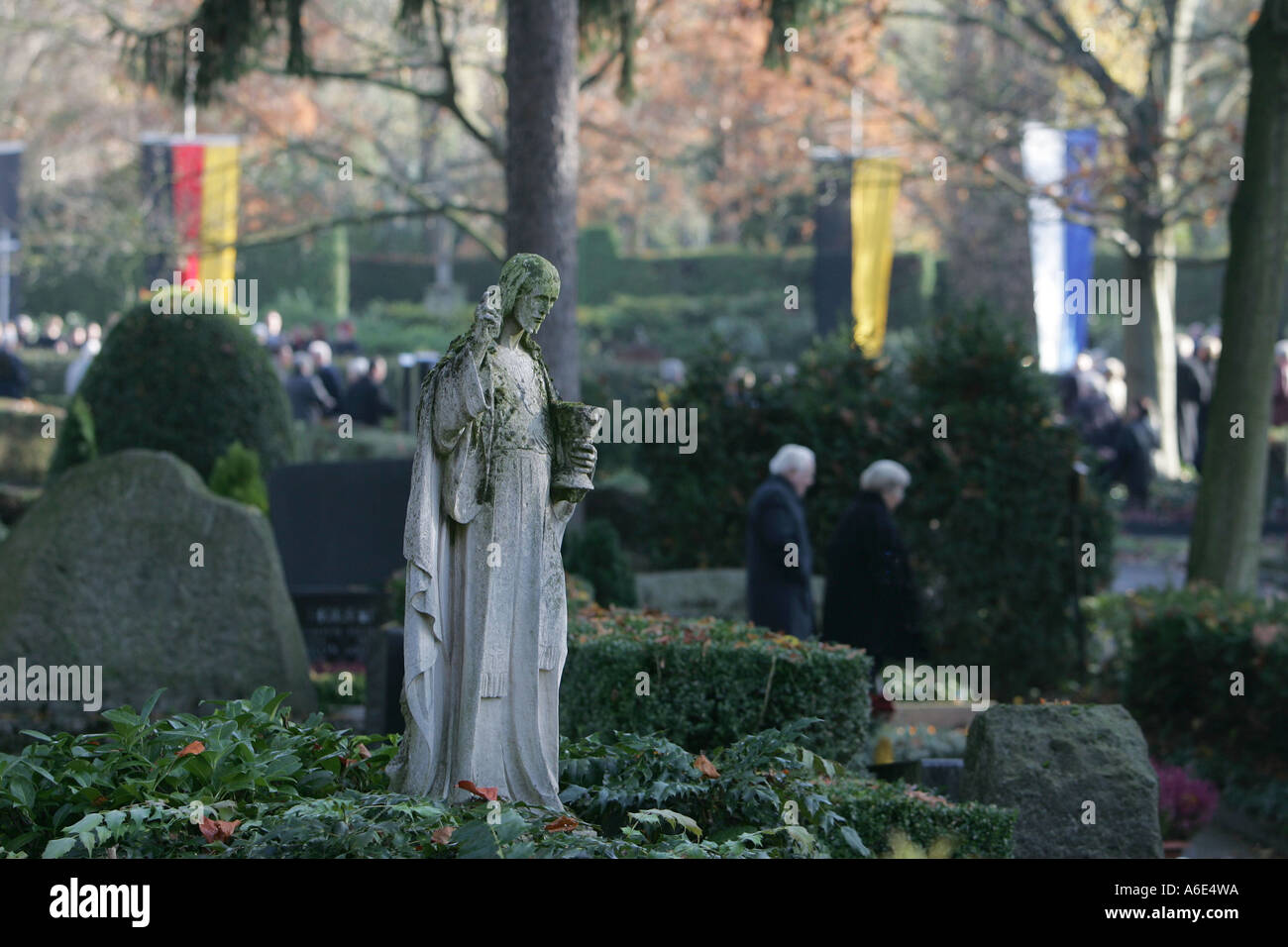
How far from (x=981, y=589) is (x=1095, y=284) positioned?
10.8ft

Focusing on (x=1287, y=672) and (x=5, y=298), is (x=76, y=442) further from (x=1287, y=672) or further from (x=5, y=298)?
(x=5, y=298)

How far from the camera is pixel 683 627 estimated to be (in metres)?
9.05

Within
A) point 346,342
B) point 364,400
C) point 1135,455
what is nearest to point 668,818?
point 1135,455

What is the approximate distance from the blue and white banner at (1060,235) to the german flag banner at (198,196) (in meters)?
10.4

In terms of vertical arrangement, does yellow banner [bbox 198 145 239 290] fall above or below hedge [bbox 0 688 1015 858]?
above

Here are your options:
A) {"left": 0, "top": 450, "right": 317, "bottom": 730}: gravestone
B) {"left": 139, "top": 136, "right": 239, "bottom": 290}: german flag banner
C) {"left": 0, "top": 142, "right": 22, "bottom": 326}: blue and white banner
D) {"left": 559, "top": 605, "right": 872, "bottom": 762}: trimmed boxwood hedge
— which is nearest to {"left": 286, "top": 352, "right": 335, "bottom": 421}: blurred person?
{"left": 139, "top": 136, "right": 239, "bottom": 290}: german flag banner

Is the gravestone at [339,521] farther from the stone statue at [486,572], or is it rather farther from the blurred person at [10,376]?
the blurred person at [10,376]

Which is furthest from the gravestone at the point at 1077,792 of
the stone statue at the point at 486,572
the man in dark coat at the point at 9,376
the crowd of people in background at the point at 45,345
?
the man in dark coat at the point at 9,376

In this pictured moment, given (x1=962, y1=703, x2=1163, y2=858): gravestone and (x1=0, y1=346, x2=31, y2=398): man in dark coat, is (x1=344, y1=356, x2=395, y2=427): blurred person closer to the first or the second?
(x1=0, y1=346, x2=31, y2=398): man in dark coat

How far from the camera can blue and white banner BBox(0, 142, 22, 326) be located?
98.1 ft

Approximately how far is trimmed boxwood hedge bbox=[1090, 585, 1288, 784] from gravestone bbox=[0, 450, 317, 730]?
5.56 m

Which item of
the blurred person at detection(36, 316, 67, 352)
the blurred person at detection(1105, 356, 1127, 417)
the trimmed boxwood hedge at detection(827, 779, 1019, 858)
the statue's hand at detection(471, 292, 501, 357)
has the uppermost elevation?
the blurred person at detection(36, 316, 67, 352)

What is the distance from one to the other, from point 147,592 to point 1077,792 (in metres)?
6.43

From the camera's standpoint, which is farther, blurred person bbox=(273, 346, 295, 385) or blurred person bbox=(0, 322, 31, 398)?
blurred person bbox=(273, 346, 295, 385)
